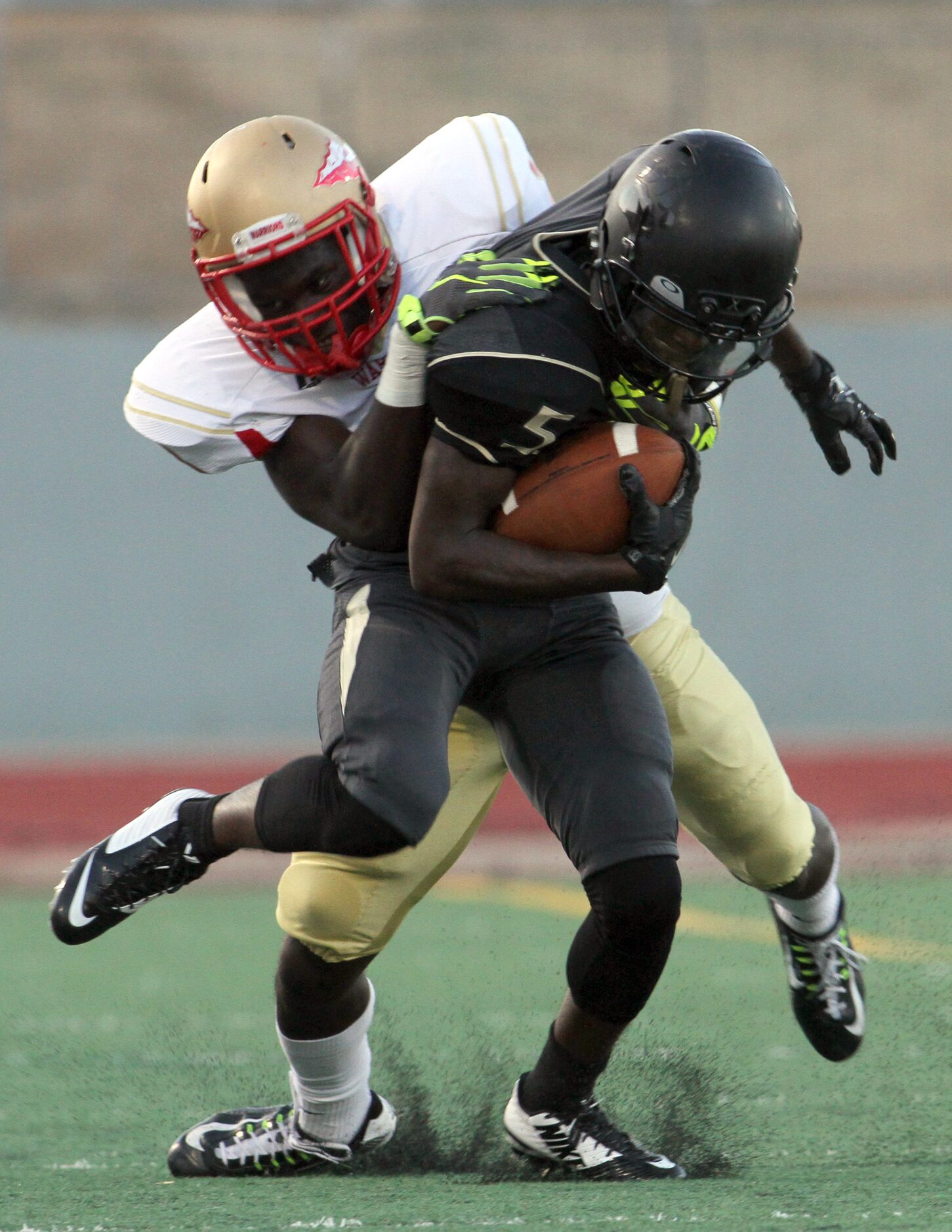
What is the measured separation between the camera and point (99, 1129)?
312 centimetres

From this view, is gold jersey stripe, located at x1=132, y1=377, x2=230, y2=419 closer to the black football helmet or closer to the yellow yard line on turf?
the black football helmet

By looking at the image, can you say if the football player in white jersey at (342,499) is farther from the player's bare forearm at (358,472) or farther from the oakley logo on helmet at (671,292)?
the oakley logo on helmet at (671,292)

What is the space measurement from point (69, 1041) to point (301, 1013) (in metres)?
1.41

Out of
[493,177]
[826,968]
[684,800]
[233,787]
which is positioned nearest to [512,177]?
[493,177]

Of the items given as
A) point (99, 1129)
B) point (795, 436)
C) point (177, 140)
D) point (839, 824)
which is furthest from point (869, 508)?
point (99, 1129)

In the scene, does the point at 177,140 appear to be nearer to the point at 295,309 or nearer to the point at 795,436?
the point at 795,436

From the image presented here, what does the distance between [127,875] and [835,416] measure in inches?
58.4

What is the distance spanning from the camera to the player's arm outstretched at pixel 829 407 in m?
3.02

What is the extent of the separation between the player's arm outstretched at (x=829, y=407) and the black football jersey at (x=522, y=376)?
541mm

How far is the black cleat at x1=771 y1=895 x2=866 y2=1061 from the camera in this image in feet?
9.98

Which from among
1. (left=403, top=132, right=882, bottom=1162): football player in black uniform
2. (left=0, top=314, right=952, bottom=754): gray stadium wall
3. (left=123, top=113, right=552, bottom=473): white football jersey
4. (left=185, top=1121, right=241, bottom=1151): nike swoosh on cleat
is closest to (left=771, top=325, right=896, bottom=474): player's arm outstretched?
(left=403, top=132, right=882, bottom=1162): football player in black uniform

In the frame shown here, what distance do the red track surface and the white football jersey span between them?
529 cm

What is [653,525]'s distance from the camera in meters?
2.55

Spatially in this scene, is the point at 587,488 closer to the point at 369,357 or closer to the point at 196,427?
the point at 369,357
